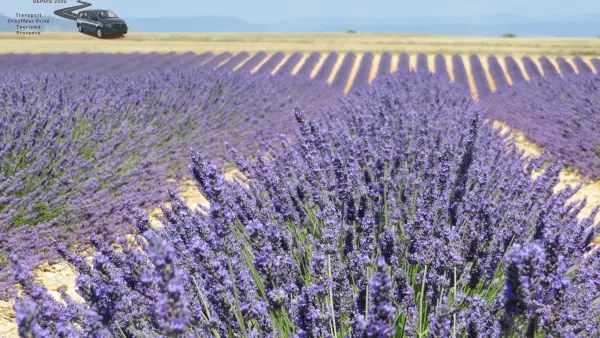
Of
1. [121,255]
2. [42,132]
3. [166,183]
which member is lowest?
[166,183]

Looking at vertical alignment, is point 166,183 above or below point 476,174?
below

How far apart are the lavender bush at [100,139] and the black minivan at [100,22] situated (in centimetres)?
1523

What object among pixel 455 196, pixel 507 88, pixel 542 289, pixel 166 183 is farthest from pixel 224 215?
pixel 507 88

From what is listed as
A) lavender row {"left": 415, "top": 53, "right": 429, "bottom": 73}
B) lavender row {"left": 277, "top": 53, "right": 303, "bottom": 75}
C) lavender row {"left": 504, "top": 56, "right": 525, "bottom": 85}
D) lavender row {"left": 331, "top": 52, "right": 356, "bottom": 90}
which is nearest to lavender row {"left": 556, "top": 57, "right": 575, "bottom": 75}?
lavender row {"left": 504, "top": 56, "right": 525, "bottom": 85}

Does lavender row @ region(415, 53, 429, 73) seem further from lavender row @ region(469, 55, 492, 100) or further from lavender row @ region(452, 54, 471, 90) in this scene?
lavender row @ region(469, 55, 492, 100)

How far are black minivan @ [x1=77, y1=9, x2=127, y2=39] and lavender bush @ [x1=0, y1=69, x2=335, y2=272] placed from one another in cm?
1523

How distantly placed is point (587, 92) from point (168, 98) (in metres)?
6.49

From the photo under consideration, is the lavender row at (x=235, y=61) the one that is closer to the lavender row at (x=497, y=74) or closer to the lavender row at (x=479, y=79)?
the lavender row at (x=479, y=79)

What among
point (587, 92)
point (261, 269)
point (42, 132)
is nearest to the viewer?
point (261, 269)

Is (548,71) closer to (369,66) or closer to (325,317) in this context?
(369,66)

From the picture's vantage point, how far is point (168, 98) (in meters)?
6.31

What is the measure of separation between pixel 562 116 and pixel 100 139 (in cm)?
611

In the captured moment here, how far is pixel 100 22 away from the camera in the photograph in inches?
846

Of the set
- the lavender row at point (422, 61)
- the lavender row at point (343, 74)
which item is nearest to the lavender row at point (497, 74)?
the lavender row at point (422, 61)
